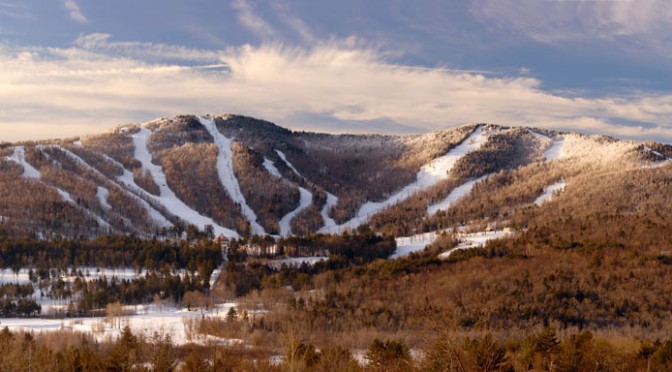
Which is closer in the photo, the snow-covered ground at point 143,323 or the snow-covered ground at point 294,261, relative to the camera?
the snow-covered ground at point 143,323

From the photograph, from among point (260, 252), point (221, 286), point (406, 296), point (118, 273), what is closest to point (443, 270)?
point (406, 296)

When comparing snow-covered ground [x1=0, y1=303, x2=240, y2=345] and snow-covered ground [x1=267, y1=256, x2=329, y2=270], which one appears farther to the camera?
snow-covered ground [x1=267, y1=256, x2=329, y2=270]

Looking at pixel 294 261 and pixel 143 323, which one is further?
pixel 294 261

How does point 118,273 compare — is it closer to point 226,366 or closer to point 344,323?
point 344,323

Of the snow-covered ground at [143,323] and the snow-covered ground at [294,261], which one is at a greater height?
the snow-covered ground at [294,261]

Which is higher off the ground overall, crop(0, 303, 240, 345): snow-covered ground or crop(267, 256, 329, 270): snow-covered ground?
crop(267, 256, 329, 270): snow-covered ground

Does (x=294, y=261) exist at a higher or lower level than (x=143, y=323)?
higher

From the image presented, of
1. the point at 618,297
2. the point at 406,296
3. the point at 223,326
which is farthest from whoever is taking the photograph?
the point at 406,296

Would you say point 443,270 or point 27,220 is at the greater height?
point 27,220
